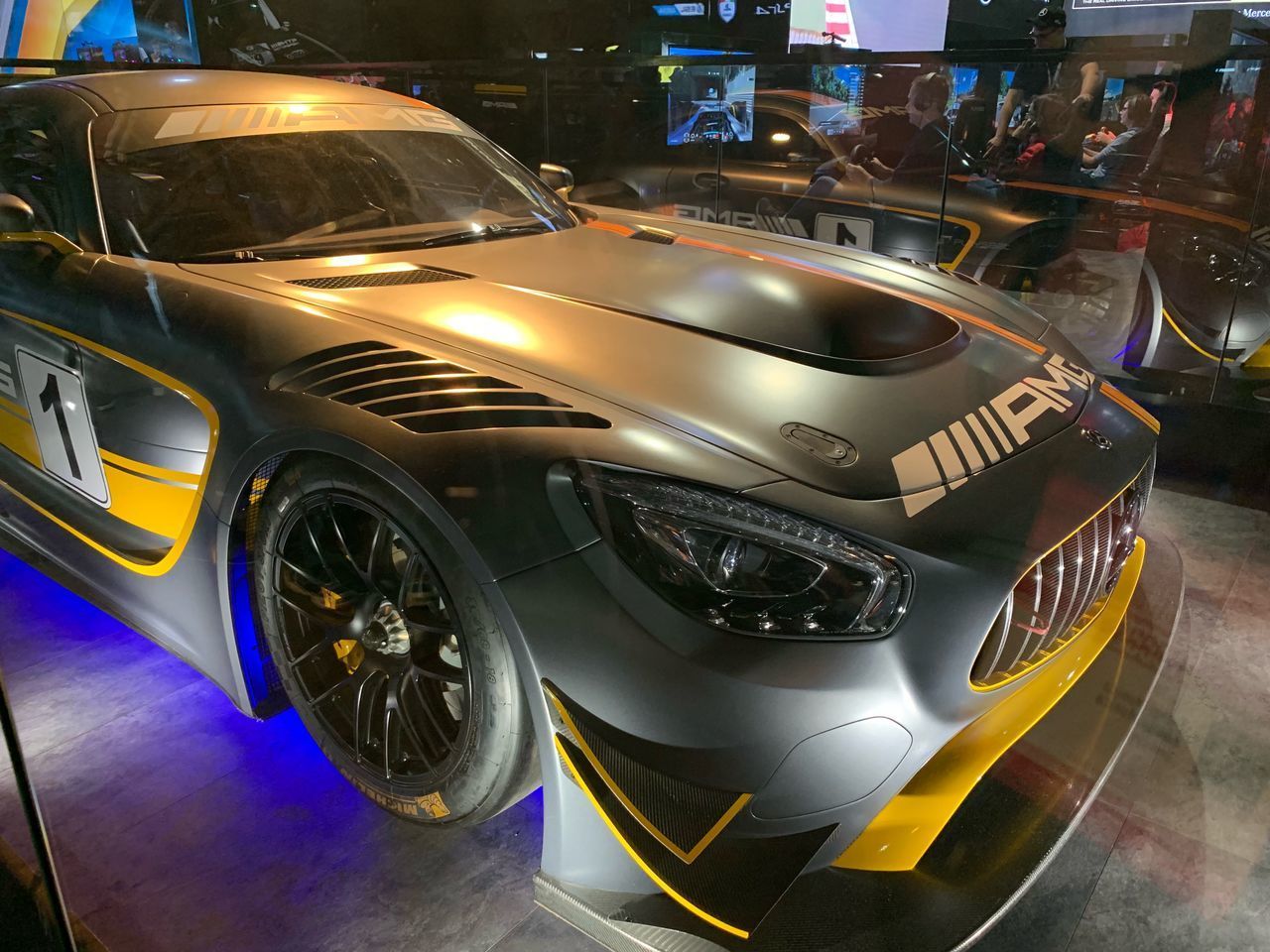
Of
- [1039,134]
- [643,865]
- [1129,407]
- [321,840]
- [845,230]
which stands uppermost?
[1039,134]

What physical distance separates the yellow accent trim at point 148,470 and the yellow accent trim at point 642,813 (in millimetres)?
814

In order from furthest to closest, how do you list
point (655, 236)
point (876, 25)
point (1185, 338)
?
point (876, 25), point (1185, 338), point (655, 236)

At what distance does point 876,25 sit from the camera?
4.94 m

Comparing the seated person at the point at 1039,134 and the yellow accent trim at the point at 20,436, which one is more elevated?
the seated person at the point at 1039,134

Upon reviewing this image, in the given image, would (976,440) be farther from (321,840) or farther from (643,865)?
(321,840)

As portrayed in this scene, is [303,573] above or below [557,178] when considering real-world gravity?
below

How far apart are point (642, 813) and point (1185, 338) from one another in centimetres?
354

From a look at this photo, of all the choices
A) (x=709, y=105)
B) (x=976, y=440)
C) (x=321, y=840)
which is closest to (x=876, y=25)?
(x=709, y=105)

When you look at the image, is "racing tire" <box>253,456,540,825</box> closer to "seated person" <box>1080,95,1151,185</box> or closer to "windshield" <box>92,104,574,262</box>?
"windshield" <box>92,104,574,262</box>

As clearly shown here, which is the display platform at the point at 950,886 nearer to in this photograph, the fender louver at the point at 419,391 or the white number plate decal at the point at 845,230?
the fender louver at the point at 419,391

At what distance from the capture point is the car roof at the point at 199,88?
2.09 m

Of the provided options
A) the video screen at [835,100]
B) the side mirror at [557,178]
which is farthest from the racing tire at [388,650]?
the video screen at [835,100]

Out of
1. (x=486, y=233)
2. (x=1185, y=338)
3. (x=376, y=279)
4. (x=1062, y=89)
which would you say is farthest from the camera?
(x=1062, y=89)

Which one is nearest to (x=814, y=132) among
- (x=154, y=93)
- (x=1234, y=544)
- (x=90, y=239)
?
(x=1234, y=544)
